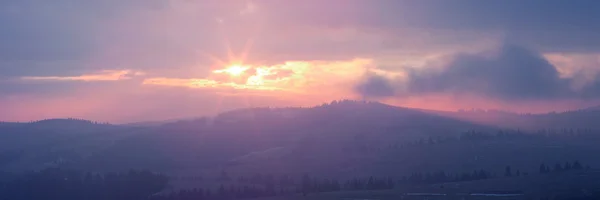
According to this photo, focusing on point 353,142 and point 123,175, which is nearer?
point 123,175

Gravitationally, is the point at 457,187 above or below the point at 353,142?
below

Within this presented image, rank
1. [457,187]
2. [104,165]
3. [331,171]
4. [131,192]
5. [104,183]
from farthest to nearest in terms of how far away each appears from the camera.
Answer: [104,165], [331,171], [104,183], [131,192], [457,187]

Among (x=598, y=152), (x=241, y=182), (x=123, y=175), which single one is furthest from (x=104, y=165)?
(x=598, y=152)

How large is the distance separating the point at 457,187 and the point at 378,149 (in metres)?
85.1

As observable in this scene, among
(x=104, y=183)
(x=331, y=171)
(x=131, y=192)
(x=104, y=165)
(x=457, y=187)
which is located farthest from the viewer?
(x=104, y=165)

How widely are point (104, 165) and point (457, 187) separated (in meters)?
104

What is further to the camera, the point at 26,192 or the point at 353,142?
the point at 353,142

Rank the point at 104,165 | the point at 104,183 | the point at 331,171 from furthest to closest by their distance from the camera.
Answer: the point at 104,165
the point at 331,171
the point at 104,183

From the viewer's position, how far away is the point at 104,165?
179 meters

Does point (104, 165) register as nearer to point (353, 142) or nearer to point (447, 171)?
point (353, 142)

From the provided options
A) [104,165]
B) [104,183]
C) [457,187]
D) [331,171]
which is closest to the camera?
[457,187]

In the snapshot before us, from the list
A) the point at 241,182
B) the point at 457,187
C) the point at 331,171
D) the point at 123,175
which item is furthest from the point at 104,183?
the point at 457,187

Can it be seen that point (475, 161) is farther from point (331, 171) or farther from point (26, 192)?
point (26, 192)

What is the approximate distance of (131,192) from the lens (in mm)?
125750
